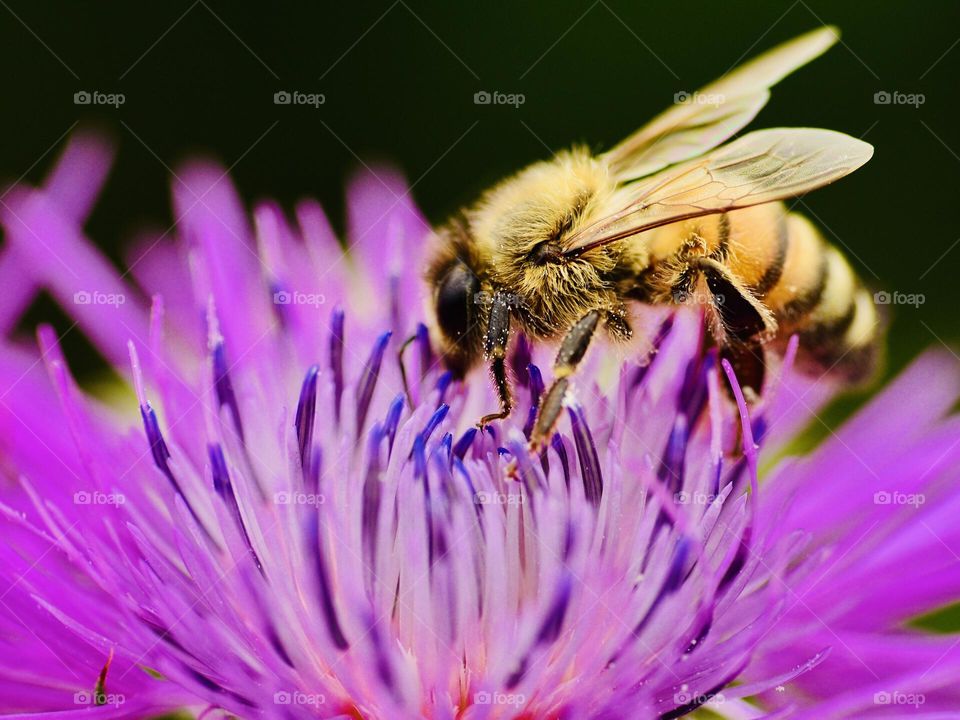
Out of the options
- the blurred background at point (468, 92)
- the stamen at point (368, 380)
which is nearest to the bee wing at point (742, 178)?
the stamen at point (368, 380)

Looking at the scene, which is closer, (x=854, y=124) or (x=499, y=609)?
(x=499, y=609)

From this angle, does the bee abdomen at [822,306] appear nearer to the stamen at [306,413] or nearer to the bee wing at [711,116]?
the bee wing at [711,116]

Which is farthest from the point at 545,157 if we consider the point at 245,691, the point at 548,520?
the point at 245,691

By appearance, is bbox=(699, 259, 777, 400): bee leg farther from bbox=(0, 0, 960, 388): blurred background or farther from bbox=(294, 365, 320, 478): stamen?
bbox=(0, 0, 960, 388): blurred background

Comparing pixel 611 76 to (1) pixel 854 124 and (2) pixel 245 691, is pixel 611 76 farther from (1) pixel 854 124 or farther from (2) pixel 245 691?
(2) pixel 245 691

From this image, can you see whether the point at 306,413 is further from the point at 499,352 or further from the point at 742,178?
the point at 742,178

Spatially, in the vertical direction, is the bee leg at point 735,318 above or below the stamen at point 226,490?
above

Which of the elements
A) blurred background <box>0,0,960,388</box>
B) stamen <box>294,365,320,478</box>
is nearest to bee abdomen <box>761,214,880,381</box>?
stamen <box>294,365,320,478</box>
